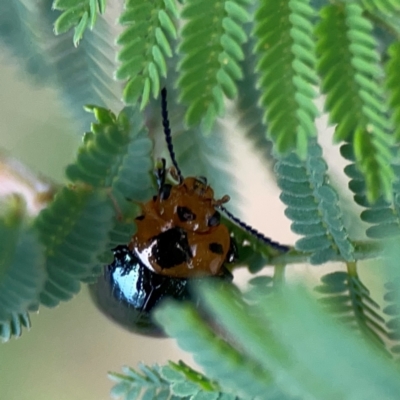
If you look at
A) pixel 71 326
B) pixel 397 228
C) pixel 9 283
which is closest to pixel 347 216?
pixel 397 228

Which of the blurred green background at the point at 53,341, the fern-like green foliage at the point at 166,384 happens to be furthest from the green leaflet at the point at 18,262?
the blurred green background at the point at 53,341

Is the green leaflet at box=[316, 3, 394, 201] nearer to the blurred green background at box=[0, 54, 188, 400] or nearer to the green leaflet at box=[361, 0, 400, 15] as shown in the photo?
the green leaflet at box=[361, 0, 400, 15]

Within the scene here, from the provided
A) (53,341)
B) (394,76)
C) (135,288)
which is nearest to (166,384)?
(135,288)

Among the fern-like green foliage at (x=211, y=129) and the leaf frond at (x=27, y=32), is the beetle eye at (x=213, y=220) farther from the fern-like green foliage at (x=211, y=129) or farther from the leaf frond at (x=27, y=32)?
the leaf frond at (x=27, y=32)

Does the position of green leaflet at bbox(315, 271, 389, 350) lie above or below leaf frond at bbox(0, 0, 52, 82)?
below

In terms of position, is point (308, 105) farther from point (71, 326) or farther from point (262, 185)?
point (71, 326)

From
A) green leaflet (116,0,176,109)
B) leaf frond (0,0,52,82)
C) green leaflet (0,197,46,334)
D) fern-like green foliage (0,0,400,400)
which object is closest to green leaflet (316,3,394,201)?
fern-like green foliage (0,0,400,400)
